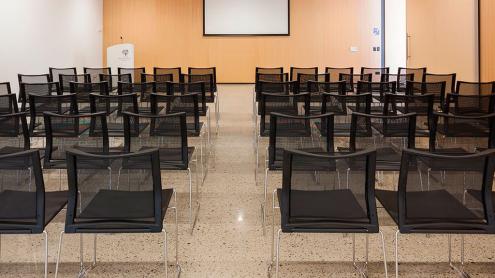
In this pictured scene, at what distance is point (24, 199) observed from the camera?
10.0 ft

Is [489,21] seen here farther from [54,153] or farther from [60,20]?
[60,20]

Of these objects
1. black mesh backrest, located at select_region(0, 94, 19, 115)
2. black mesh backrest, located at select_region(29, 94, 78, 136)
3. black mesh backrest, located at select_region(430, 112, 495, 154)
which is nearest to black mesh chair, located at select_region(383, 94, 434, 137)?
black mesh backrest, located at select_region(430, 112, 495, 154)

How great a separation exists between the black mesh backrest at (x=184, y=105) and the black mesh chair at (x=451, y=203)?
2729mm

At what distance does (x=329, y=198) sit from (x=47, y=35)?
10256 millimetres

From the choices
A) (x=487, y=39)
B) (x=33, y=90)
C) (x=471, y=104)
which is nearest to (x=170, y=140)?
(x=471, y=104)

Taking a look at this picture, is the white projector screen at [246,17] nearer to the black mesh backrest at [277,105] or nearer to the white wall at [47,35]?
the white wall at [47,35]

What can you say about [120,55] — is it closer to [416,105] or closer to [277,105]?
[277,105]

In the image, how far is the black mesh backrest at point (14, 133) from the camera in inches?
173

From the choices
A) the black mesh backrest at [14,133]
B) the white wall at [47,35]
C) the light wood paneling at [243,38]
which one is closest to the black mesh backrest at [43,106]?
the black mesh backrest at [14,133]

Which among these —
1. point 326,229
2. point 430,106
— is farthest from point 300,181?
point 430,106

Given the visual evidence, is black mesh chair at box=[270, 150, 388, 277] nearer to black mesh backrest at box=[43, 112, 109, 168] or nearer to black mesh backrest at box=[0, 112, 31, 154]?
black mesh backrest at box=[43, 112, 109, 168]

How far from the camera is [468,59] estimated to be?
9516mm

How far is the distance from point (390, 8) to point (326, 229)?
1463cm

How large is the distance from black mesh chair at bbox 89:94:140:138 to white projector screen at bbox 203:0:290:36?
1037 cm
